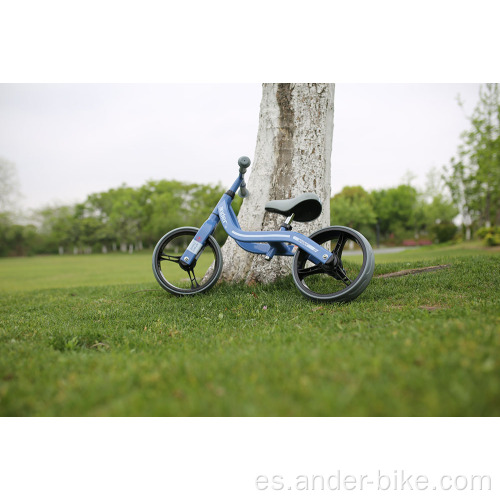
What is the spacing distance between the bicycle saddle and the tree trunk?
2.91ft

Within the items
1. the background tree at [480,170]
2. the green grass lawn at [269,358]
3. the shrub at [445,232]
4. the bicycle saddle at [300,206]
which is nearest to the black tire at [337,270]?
the green grass lawn at [269,358]

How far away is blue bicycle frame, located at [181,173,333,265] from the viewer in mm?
4094

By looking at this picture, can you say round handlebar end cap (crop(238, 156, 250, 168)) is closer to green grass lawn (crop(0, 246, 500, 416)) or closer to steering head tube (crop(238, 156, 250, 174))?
steering head tube (crop(238, 156, 250, 174))

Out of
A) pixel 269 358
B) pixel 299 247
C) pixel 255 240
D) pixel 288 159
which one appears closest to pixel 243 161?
pixel 288 159

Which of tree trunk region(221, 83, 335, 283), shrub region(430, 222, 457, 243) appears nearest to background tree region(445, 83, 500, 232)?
shrub region(430, 222, 457, 243)

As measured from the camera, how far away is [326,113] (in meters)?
5.31

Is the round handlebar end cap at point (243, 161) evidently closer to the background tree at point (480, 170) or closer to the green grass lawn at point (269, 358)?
the green grass lawn at point (269, 358)

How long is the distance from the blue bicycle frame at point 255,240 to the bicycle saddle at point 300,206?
0.90ft

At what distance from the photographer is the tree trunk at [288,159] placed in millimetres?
5250

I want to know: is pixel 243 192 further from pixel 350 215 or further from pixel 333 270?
pixel 350 215

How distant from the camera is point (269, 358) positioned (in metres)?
2.15

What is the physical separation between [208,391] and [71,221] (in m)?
64.7

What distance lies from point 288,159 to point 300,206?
1397mm

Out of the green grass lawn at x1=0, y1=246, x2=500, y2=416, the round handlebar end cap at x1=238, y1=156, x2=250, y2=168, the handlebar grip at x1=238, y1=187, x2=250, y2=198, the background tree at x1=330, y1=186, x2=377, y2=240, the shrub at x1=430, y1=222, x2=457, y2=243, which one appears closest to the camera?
the green grass lawn at x1=0, y1=246, x2=500, y2=416
